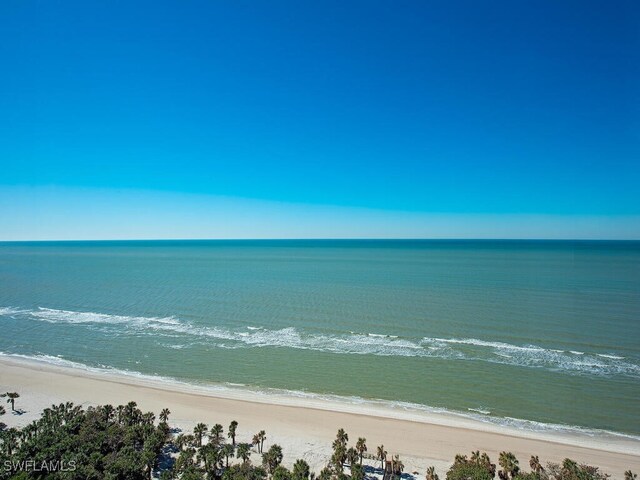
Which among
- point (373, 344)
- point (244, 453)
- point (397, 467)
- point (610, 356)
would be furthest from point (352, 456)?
point (610, 356)

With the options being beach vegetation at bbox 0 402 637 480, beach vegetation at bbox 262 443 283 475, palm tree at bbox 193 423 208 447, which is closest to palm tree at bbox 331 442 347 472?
beach vegetation at bbox 0 402 637 480

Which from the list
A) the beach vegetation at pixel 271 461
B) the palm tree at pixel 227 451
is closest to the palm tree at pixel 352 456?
the beach vegetation at pixel 271 461

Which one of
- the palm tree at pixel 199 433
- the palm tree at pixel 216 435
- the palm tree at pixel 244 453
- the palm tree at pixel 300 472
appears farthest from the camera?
the palm tree at pixel 199 433

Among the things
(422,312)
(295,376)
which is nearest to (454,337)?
(422,312)

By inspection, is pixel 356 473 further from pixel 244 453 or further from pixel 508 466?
pixel 508 466

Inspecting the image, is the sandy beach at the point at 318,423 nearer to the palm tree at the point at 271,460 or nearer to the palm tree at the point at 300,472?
the palm tree at the point at 271,460

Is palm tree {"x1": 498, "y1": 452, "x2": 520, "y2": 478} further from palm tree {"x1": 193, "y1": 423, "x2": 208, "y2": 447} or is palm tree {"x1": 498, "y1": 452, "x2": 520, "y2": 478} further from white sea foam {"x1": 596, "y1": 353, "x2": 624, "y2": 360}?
white sea foam {"x1": 596, "y1": 353, "x2": 624, "y2": 360}

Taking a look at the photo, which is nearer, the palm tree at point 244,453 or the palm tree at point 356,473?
the palm tree at point 356,473
